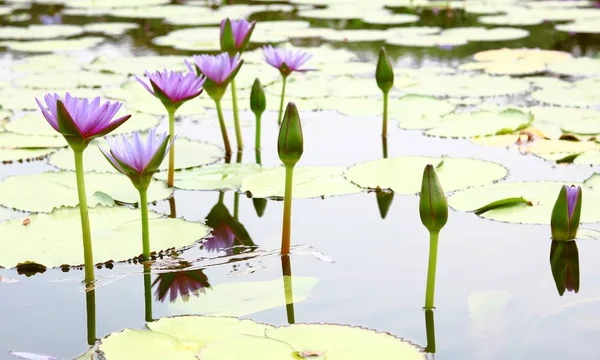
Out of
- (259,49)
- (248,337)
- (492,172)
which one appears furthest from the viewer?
(259,49)

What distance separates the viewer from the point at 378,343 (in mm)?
1339

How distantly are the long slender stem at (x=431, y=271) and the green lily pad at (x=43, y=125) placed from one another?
1.70 m

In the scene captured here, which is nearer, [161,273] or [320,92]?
[161,273]

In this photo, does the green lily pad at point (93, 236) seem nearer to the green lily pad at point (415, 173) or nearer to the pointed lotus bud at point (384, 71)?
the green lily pad at point (415, 173)

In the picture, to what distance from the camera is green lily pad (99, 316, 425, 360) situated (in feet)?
4.27

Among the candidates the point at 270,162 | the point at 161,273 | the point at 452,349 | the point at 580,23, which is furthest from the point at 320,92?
the point at 580,23

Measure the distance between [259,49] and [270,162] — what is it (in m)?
2.22

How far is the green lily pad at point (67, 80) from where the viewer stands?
11.9ft

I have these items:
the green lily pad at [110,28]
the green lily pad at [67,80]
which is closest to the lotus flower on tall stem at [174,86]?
the green lily pad at [67,80]

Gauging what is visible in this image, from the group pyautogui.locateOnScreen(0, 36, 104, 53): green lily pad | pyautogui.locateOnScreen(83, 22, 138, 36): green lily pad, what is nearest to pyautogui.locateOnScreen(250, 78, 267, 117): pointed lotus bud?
pyautogui.locateOnScreen(0, 36, 104, 53): green lily pad

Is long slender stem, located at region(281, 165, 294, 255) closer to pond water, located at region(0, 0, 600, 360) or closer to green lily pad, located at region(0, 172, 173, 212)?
pond water, located at region(0, 0, 600, 360)

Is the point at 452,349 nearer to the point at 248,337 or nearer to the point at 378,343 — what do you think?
the point at 378,343

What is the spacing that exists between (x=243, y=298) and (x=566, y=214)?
0.73 metres

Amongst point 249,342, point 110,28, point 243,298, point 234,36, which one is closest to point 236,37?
point 234,36
